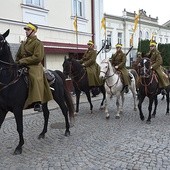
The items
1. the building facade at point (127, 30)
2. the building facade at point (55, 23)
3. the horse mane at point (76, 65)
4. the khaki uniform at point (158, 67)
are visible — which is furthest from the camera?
the building facade at point (127, 30)

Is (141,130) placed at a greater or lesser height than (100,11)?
lesser

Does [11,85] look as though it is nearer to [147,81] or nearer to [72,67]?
[72,67]

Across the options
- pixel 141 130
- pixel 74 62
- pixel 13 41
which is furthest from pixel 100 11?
pixel 141 130

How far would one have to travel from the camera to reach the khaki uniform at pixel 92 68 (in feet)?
35.0

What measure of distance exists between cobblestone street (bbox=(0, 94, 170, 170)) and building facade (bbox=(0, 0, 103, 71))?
4516 mm

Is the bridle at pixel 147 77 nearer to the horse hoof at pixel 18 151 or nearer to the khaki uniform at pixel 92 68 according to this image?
the khaki uniform at pixel 92 68

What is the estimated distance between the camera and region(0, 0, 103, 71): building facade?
40.3ft

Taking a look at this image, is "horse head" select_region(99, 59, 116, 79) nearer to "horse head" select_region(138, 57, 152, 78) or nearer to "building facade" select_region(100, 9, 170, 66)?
"horse head" select_region(138, 57, 152, 78)

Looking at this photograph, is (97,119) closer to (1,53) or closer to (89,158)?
(89,158)

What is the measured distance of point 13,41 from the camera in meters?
12.2

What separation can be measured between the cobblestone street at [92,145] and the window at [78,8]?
27.5 ft

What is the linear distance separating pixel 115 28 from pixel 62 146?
36972 mm

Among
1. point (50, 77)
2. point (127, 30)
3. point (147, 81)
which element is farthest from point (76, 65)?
point (127, 30)

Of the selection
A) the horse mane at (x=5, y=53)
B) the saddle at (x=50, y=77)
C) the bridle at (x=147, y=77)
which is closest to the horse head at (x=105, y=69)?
the bridle at (x=147, y=77)
